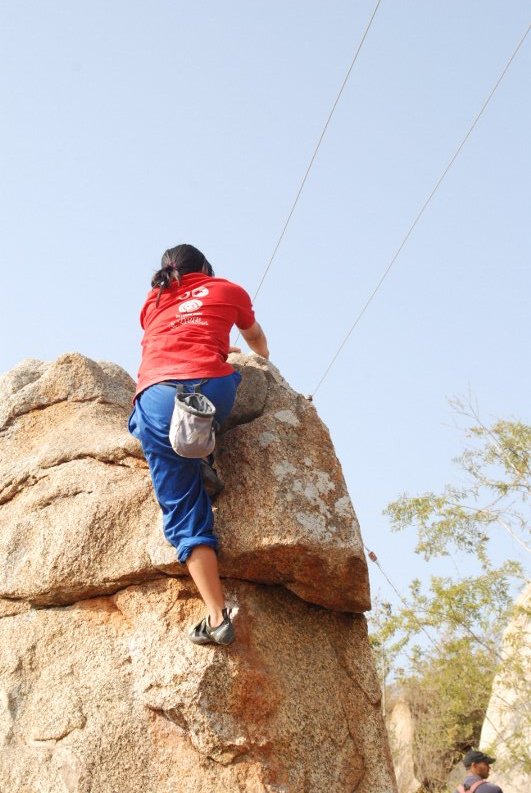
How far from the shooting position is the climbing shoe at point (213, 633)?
4328 mm

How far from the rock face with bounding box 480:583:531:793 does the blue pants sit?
11234mm

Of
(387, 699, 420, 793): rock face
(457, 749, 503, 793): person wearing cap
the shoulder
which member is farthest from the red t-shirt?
(387, 699, 420, 793): rock face

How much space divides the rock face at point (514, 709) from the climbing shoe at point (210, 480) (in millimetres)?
11047

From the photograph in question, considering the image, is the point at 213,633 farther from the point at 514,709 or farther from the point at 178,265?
the point at 514,709

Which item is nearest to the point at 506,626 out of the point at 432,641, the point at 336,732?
the point at 432,641

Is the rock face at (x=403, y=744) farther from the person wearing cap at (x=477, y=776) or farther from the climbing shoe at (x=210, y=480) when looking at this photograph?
the climbing shoe at (x=210, y=480)

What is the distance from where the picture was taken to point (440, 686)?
61.3ft

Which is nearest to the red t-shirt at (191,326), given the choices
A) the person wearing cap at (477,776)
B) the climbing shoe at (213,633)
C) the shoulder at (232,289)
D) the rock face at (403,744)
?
the shoulder at (232,289)

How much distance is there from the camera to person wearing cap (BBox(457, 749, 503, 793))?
706cm

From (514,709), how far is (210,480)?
11990 mm

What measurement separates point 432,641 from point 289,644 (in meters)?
12.9

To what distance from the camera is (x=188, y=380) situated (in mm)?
4660

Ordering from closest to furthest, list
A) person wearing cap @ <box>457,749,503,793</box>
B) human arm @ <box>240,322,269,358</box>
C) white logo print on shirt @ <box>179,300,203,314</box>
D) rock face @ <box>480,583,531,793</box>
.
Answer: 1. white logo print on shirt @ <box>179,300,203,314</box>
2. human arm @ <box>240,322,269,358</box>
3. person wearing cap @ <box>457,749,503,793</box>
4. rock face @ <box>480,583,531,793</box>

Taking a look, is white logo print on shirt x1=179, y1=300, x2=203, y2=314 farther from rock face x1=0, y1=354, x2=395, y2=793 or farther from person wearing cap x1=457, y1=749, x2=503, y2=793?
person wearing cap x1=457, y1=749, x2=503, y2=793
